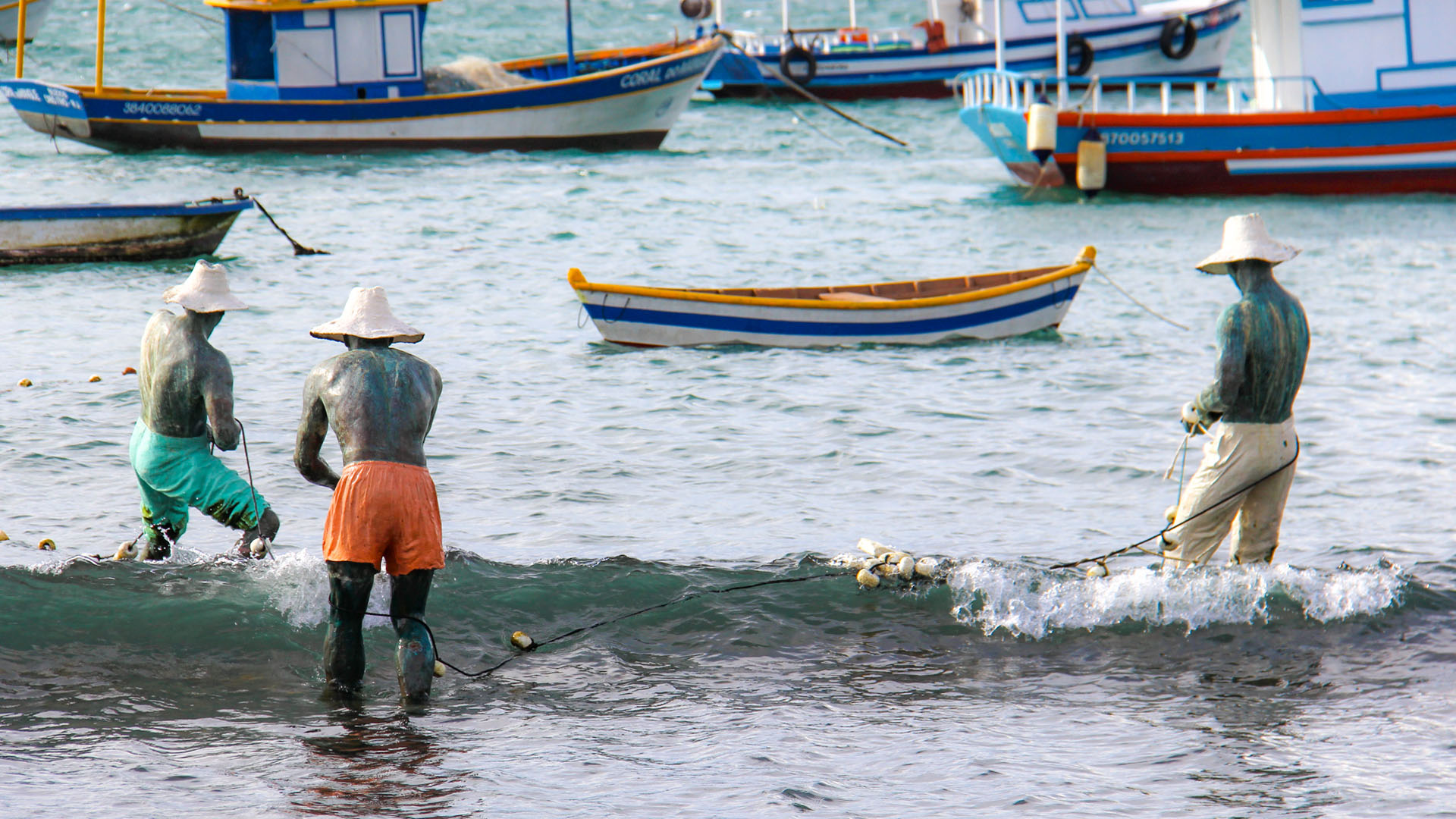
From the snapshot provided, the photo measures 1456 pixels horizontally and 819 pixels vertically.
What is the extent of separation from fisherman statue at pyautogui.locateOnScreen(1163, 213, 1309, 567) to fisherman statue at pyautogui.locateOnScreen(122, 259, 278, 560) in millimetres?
4469

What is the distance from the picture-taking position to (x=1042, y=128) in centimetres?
2384

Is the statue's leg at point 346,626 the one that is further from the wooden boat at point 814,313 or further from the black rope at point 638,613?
the wooden boat at point 814,313

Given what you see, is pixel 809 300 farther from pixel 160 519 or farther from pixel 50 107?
pixel 50 107

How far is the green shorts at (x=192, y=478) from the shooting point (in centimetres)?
704

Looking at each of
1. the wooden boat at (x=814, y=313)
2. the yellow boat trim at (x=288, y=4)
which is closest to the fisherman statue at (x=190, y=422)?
the wooden boat at (x=814, y=313)

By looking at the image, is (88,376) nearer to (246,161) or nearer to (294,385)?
(294,385)

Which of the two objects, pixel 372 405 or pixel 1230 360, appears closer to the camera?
pixel 372 405

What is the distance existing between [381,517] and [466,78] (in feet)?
81.9

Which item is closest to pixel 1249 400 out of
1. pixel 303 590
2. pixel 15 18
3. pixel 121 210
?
pixel 303 590

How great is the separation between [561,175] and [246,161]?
593 cm

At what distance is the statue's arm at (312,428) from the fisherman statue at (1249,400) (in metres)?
3.89

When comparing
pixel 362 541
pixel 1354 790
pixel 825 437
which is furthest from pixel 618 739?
pixel 825 437

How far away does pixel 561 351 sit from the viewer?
588 inches

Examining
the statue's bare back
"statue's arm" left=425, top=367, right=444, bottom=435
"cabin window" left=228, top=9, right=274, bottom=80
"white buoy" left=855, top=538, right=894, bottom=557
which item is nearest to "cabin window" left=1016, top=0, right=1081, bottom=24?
"cabin window" left=228, top=9, right=274, bottom=80
